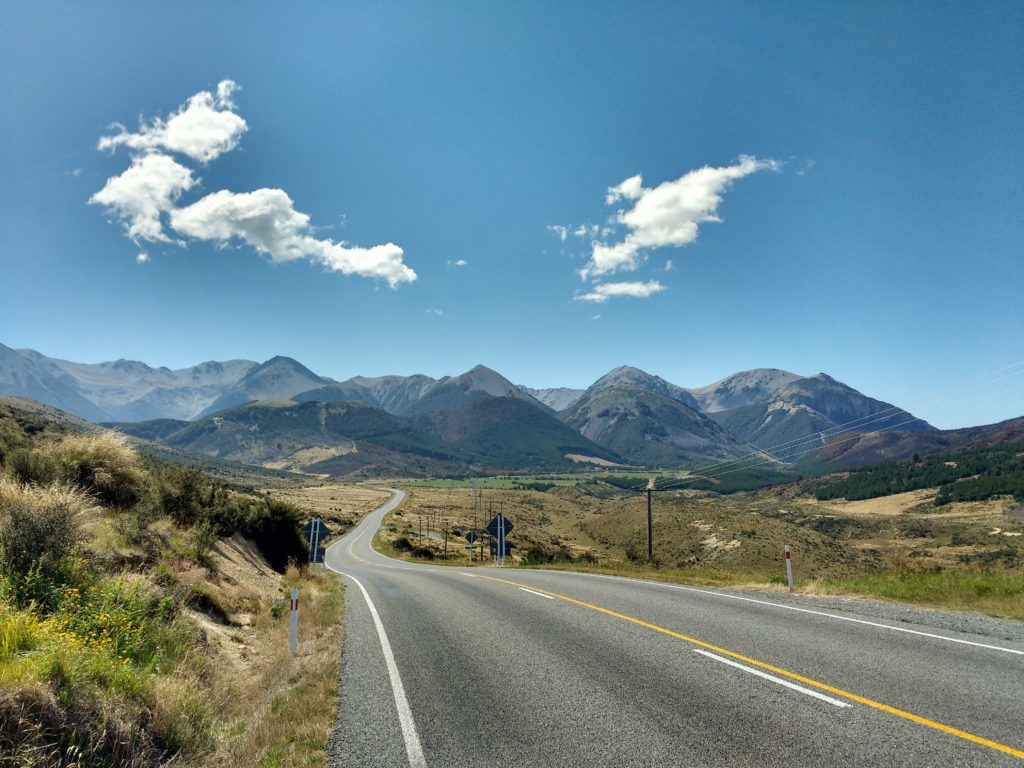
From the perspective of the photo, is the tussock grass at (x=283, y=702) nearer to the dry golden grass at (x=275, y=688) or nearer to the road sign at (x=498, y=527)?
the dry golden grass at (x=275, y=688)

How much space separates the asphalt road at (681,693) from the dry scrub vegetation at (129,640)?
109cm

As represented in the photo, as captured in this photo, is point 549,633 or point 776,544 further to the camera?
point 776,544

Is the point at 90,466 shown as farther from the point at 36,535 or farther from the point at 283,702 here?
the point at 283,702

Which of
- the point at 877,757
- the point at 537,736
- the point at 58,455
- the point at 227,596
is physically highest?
the point at 58,455

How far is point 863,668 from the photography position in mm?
7086

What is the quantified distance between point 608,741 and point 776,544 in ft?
214

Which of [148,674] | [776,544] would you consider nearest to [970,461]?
[776,544]

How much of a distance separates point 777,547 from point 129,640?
6501 centimetres

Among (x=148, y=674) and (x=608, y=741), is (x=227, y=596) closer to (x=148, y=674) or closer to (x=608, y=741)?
(x=148, y=674)

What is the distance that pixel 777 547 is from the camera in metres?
58.8

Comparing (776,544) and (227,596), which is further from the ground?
(227,596)

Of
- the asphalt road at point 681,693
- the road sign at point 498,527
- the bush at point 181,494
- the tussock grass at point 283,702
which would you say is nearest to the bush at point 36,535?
the tussock grass at point 283,702

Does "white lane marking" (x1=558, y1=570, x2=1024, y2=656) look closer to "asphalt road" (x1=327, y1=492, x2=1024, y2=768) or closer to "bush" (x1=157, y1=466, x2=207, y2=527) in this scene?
"asphalt road" (x1=327, y1=492, x2=1024, y2=768)

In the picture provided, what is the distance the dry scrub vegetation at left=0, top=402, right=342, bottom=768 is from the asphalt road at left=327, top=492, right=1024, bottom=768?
3.59ft
